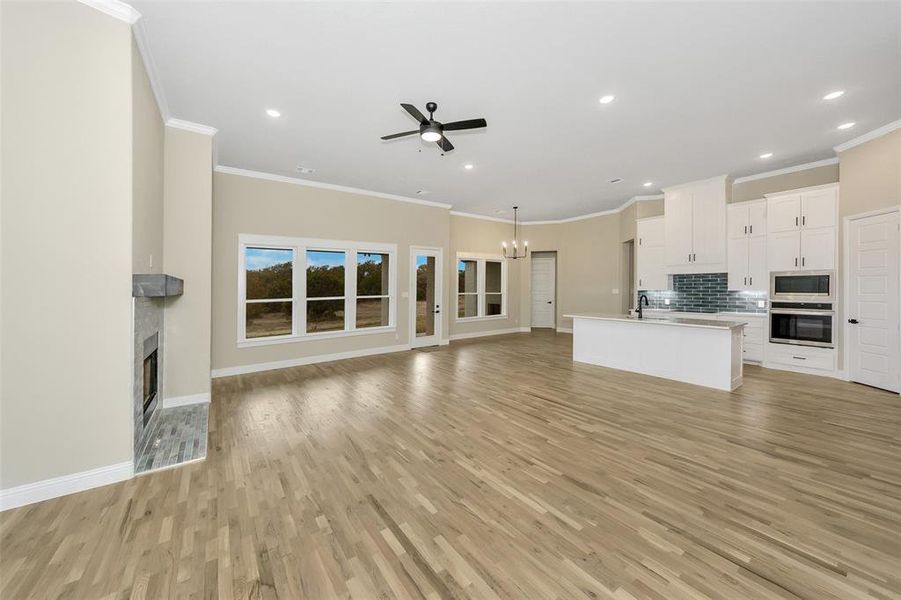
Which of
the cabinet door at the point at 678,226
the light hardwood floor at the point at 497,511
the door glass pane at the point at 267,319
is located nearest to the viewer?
the light hardwood floor at the point at 497,511

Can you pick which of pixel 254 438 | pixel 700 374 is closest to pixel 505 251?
pixel 700 374

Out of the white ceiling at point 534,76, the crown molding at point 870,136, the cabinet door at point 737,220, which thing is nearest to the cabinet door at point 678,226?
the cabinet door at point 737,220

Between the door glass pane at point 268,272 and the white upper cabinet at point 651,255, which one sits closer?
the door glass pane at point 268,272

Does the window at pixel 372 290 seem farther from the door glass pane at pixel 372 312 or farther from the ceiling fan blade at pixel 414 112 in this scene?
the ceiling fan blade at pixel 414 112

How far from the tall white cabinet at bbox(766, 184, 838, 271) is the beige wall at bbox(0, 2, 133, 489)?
26.8ft

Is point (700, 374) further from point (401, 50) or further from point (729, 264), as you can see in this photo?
point (401, 50)

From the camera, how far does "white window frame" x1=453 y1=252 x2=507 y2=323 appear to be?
28.5 feet

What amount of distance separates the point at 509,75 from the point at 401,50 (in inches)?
38.3

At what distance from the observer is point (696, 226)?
6305 mm

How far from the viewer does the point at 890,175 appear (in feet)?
13.8

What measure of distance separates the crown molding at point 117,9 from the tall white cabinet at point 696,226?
25.2 ft

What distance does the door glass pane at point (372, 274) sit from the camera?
6730 mm

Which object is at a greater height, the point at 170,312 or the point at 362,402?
the point at 170,312

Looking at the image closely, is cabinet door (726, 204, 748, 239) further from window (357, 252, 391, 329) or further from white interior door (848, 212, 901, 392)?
window (357, 252, 391, 329)
